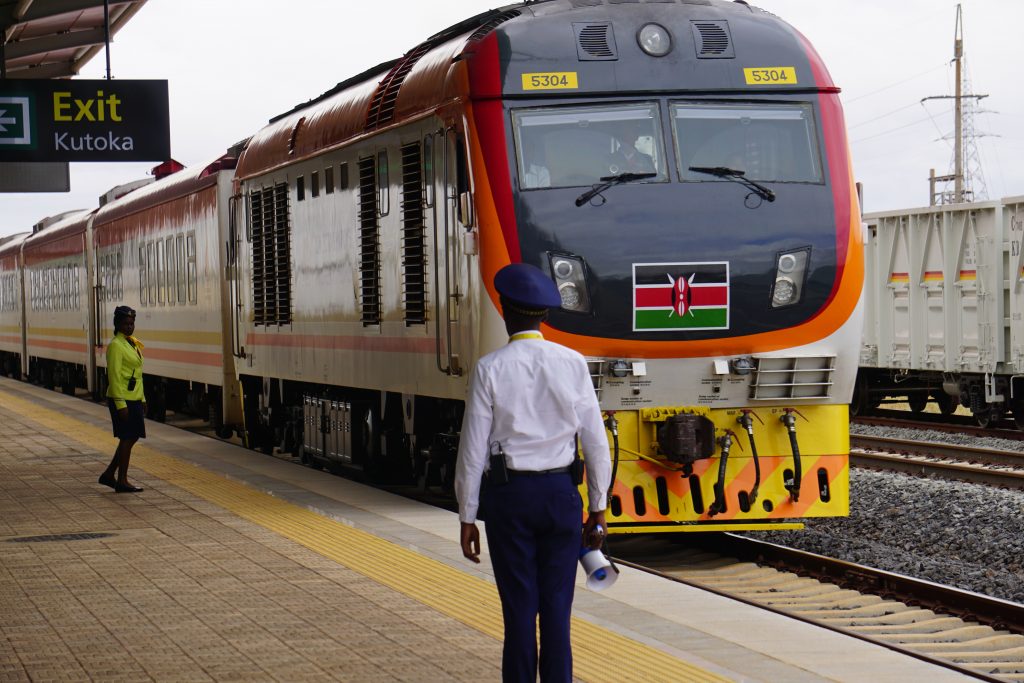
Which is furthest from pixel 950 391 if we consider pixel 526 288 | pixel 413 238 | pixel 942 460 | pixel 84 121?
pixel 526 288

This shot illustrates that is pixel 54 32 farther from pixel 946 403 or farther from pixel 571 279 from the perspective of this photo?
pixel 571 279

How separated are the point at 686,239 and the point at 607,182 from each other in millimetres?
610

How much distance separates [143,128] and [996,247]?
1164cm

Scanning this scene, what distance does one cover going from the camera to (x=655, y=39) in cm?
1070

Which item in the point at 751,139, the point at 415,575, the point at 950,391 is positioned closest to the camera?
the point at 415,575

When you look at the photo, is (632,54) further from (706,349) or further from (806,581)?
(806,581)

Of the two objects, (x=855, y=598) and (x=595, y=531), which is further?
(x=855, y=598)

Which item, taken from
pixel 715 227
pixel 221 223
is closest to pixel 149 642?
pixel 715 227

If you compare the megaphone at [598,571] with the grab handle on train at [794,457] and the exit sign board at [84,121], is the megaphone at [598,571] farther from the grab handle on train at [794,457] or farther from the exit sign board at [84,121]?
the exit sign board at [84,121]

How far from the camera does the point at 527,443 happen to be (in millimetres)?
5473

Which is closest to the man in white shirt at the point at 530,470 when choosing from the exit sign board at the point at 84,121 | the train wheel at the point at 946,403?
the exit sign board at the point at 84,121

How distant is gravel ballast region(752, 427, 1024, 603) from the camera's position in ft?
37.0

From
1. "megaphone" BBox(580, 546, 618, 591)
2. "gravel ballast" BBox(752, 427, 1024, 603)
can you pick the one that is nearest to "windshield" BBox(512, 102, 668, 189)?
"gravel ballast" BBox(752, 427, 1024, 603)

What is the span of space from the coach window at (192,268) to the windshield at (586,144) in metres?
11.2
